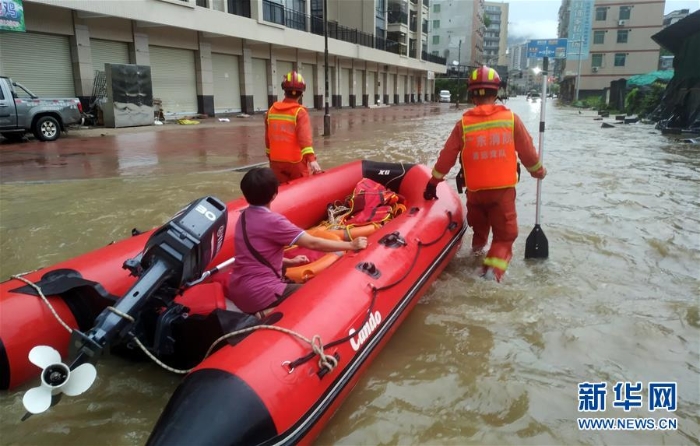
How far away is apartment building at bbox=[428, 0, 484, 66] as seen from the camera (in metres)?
71.1

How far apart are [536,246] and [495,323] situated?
4.84 feet

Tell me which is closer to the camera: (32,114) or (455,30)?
(32,114)

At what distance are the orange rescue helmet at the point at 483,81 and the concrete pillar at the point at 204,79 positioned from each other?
17736 mm

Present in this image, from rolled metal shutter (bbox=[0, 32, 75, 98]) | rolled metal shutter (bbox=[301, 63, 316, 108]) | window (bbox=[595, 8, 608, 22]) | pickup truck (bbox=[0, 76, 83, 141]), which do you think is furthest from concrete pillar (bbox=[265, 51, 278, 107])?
window (bbox=[595, 8, 608, 22])

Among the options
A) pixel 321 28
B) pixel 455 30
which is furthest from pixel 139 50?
pixel 455 30

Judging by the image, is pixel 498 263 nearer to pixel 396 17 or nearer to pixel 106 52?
pixel 106 52

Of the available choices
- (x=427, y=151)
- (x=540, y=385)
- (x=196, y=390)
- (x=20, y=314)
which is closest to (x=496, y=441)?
(x=540, y=385)

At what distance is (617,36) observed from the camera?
47812 millimetres

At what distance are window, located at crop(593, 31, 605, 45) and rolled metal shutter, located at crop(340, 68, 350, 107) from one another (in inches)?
1191

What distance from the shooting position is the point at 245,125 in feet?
55.5

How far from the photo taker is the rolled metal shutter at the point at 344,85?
3209cm

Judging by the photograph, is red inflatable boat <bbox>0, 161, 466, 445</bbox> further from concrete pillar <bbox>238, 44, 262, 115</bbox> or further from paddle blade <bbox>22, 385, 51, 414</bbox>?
concrete pillar <bbox>238, 44, 262, 115</bbox>

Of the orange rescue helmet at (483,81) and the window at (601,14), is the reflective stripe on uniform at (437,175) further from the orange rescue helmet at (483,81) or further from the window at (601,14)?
the window at (601,14)

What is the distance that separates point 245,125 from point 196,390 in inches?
625
